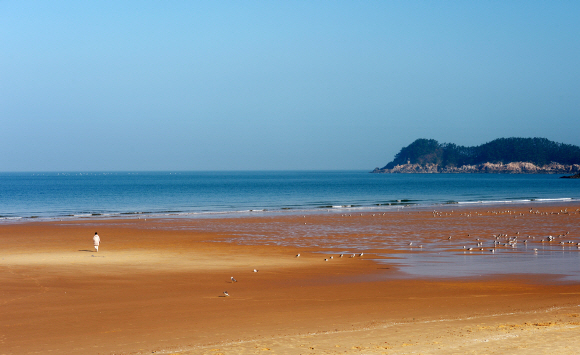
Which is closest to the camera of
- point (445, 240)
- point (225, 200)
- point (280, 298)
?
point (280, 298)

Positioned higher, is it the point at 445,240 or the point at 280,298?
the point at 280,298

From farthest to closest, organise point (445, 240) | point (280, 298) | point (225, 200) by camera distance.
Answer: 1. point (225, 200)
2. point (445, 240)
3. point (280, 298)

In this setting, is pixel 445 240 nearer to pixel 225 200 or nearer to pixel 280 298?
pixel 280 298

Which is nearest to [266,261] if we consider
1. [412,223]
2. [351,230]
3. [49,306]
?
[49,306]

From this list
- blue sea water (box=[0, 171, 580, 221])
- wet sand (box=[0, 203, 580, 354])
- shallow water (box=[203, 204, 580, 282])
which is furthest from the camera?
blue sea water (box=[0, 171, 580, 221])

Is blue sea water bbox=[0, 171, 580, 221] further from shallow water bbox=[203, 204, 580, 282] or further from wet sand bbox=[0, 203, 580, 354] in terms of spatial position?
wet sand bbox=[0, 203, 580, 354]

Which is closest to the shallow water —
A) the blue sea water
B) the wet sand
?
the wet sand

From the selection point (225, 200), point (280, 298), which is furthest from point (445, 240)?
point (225, 200)

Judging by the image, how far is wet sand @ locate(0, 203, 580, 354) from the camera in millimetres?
9641

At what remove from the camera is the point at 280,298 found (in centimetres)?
1395

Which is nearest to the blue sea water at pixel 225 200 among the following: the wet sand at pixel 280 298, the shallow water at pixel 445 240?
the shallow water at pixel 445 240

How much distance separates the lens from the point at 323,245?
86.6 feet

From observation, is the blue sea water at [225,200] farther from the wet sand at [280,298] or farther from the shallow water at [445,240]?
the wet sand at [280,298]

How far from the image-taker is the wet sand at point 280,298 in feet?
31.6
